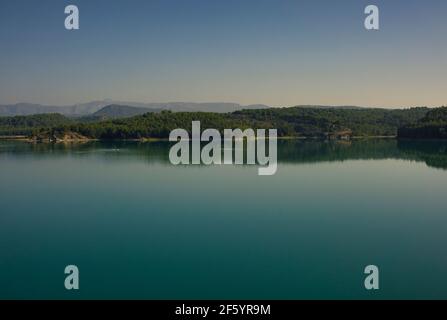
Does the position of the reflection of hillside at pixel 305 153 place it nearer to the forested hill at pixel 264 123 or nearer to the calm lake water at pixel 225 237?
the calm lake water at pixel 225 237

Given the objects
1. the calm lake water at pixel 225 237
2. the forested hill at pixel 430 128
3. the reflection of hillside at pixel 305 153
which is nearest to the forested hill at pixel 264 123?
the forested hill at pixel 430 128

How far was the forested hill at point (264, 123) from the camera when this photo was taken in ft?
188

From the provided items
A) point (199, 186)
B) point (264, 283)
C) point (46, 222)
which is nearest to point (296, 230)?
point (264, 283)

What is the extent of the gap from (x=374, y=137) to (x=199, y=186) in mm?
48421

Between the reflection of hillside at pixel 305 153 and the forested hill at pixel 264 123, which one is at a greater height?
the forested hill at pixel 264 123

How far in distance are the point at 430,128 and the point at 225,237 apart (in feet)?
143

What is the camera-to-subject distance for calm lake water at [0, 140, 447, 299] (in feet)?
24.1

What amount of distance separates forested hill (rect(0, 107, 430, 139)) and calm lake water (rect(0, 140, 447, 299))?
39.3m

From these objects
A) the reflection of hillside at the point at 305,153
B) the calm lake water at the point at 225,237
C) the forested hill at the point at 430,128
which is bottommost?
the calm lake water at the point at 225,237

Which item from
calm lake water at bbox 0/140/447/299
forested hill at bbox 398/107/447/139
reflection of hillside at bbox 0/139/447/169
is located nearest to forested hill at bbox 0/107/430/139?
forested hill at bbox 398/107/447/139

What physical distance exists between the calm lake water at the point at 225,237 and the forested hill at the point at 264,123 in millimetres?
39267

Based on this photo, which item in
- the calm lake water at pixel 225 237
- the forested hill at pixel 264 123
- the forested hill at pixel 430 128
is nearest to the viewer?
the calm lake water at pixel 225 237

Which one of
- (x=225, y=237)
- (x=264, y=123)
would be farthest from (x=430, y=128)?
(x=225, y=237)

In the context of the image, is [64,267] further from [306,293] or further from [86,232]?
[306,293]
